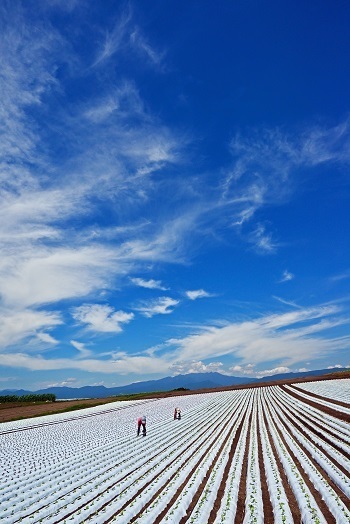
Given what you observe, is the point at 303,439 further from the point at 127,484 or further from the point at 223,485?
the point at 127,484

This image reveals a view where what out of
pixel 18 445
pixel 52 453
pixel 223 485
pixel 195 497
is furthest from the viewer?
pixel 18 445

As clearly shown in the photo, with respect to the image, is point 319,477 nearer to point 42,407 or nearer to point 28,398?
point 42,407

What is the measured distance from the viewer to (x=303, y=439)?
1441 cm

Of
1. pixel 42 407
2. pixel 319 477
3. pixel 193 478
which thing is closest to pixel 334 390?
pixel 319 477

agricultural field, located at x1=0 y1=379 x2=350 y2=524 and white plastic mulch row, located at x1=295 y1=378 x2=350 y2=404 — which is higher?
white plastic mulch row, located at x1=295 y1=378 x2=350 y2=404

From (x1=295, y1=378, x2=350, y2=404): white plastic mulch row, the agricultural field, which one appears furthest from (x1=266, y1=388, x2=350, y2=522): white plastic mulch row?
(x1=295, y1=378, x2=350, y2=404): white plastic mulch row

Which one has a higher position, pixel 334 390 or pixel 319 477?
pixel 334 390

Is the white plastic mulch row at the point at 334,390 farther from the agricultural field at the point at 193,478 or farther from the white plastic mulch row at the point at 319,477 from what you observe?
the white plastic mulch row at the point at 319,477

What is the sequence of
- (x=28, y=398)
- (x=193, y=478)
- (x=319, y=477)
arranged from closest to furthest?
(x=319, y=477)
(x=193, y=478)
(x=28, y=398)

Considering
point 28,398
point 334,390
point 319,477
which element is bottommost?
point 319,477

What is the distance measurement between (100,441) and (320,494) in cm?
1410

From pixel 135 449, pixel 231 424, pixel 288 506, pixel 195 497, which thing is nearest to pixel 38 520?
pixel 195 497

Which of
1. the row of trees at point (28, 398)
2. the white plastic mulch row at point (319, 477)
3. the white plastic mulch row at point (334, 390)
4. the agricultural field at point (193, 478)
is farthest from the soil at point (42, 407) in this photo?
the white plastic mulch row at point (319, 477)

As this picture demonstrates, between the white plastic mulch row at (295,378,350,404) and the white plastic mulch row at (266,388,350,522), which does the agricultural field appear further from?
the white plastic mulch row at (295,378,350,404)
